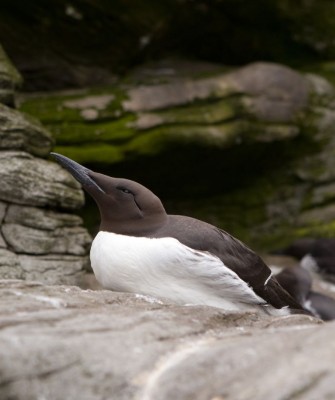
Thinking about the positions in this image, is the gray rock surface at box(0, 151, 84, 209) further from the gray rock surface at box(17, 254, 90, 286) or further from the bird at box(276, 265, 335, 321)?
the bird at box(276, 265, 335, 321)

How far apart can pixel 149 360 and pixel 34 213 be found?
3.76 meters

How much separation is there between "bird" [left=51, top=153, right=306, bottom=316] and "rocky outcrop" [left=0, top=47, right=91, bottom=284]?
141cm

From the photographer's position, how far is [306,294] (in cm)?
891

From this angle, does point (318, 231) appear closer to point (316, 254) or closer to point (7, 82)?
point (316, 254)

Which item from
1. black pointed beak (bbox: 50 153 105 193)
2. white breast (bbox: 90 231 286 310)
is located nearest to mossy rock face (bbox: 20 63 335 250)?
black pointed beak (bbox: 50 153 105 193)

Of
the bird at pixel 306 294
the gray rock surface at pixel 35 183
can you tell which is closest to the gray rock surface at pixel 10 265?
the gray rock surface at pixel 35 183

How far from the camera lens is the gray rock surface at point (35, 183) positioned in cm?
713

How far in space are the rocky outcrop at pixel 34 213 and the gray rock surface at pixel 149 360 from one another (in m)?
3.10

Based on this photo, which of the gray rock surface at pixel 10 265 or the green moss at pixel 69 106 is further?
the green moss at pixel 69 106

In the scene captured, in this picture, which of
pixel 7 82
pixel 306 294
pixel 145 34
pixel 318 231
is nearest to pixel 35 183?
pixel 7 82

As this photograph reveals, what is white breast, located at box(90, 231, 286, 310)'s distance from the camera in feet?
17.4

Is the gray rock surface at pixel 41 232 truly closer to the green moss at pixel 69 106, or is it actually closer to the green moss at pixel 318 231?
the green moss at pixel 69 106

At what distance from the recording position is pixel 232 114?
1060 centimetres

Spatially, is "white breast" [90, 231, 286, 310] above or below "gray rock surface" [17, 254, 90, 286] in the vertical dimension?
above
